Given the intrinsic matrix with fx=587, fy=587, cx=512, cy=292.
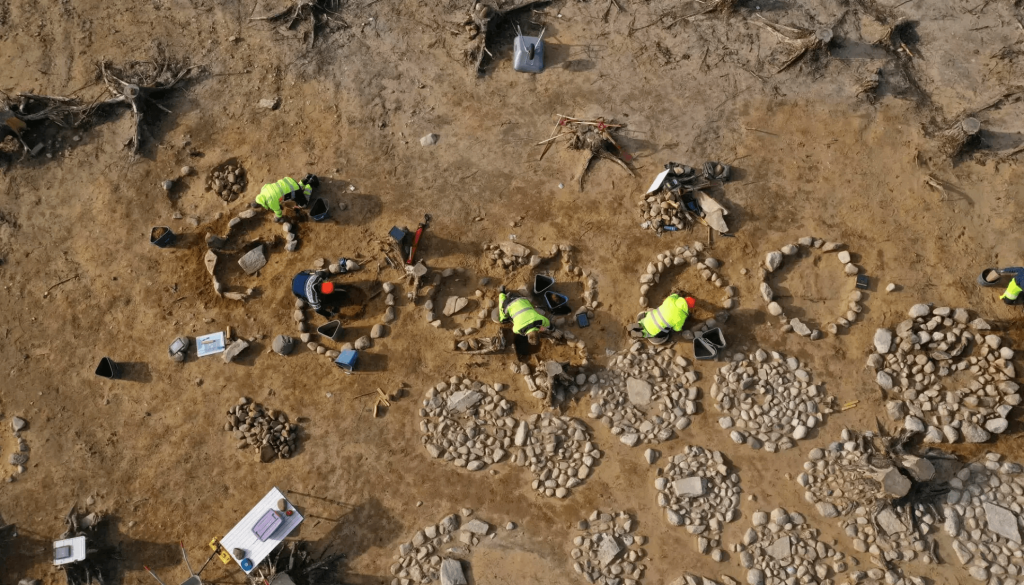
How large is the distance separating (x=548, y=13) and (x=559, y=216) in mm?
4828

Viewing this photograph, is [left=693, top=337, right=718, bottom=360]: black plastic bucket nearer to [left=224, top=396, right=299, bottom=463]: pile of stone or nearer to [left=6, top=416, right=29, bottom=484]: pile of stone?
[left=224, top=396, right=299, bottom=463]: pile of stone

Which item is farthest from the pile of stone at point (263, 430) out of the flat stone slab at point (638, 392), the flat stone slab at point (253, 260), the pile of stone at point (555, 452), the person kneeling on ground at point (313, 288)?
the flat stone slab at point (638, 392)

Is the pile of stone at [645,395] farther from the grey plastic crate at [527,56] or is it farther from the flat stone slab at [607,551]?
the grey plastic crate at [527,56]

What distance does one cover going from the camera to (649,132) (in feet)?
40.2

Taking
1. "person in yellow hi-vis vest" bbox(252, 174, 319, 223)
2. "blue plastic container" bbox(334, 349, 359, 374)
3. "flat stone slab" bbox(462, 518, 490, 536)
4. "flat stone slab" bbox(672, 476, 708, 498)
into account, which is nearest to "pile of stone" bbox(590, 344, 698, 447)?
"flat stone slab" bbox(672, 476, 708, 498)

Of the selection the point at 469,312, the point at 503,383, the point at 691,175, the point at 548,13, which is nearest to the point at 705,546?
the point at 503,383

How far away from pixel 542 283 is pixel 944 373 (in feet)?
25.0

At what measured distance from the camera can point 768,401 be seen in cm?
1081

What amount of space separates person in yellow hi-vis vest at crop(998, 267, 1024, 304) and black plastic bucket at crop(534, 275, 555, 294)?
27.6ft

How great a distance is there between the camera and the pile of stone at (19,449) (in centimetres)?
1094

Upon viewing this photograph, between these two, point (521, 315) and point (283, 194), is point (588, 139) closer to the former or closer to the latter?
point (521, 315)

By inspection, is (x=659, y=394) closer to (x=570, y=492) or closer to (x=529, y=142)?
(x=570, y=492)

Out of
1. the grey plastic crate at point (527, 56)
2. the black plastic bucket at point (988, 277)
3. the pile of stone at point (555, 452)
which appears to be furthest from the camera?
the grey plastic crate at point (527, 56)

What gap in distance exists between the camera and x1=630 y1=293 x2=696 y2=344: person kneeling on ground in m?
10.3
